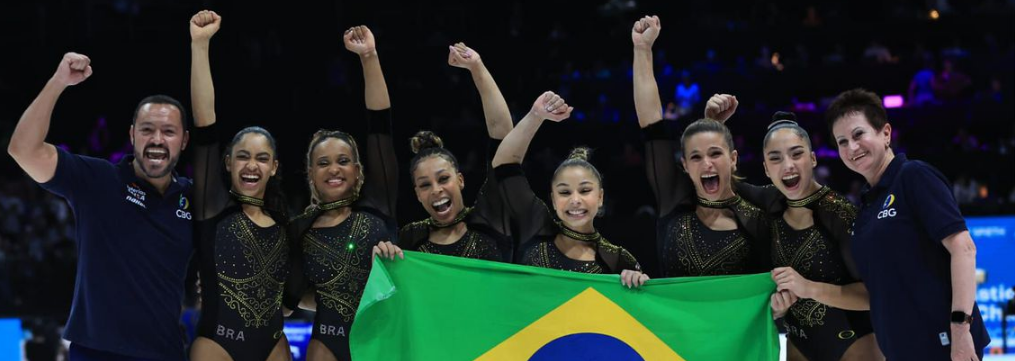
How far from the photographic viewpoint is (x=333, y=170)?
514 centimetres

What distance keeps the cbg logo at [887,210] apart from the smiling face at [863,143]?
0.21 m

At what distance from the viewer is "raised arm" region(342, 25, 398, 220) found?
5.21m

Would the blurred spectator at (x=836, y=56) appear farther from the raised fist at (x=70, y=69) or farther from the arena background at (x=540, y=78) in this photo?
the raised fist at (x=70, y=69)

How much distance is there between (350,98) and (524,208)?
8.97 m

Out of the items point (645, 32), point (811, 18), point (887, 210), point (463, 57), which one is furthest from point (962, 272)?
point (811, 18)

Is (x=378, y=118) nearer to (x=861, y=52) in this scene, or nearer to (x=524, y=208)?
(x=524, y=208)

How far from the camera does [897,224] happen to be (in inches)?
165

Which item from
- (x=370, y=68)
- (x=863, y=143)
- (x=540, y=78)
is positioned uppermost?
(x=540, y=78)

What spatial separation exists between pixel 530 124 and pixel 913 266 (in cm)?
198

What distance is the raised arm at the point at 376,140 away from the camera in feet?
17.1

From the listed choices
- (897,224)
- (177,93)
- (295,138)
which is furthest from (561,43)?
(897,224)

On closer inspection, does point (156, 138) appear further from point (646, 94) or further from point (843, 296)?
point (843, 296)

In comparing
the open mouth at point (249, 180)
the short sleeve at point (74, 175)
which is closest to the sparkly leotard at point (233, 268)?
the open mouth at point (249, 180)

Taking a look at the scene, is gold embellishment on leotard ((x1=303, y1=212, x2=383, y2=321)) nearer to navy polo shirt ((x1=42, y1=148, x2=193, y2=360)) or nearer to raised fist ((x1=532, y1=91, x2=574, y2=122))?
navy polo shirt ((x1=42, y1=148, x2=193, y2=360))
